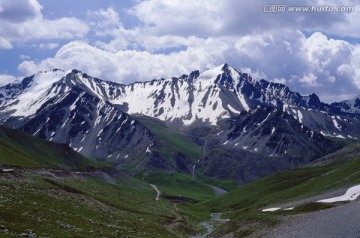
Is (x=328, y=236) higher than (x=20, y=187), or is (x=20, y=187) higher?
(x=20, y=187)

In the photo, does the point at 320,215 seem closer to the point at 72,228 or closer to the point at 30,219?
the point at 72,228

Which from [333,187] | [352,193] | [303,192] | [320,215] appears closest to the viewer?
[320,215]

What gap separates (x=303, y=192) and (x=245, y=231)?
3011 inches

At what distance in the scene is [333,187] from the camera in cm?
12538

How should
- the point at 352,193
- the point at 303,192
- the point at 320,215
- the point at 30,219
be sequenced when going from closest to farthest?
the point at 30,219 < the point at 320,215 < the point at 352,193 < the point at 303,192

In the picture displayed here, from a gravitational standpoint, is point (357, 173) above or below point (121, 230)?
above

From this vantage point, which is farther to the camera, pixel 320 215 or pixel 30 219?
pixel 320 215

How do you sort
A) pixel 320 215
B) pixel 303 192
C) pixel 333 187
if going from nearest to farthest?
pixel 320 215 → pixel 333 187 → pixel 303 192

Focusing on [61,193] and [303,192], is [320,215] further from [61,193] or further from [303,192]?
[303,192]

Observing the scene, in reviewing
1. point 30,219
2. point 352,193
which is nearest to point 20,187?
point 30,219

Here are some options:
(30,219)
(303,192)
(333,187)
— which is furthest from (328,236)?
(303,192)

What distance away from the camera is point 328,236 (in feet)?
183

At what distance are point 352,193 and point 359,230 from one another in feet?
179

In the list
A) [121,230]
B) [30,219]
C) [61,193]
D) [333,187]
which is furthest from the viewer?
[333,187]
